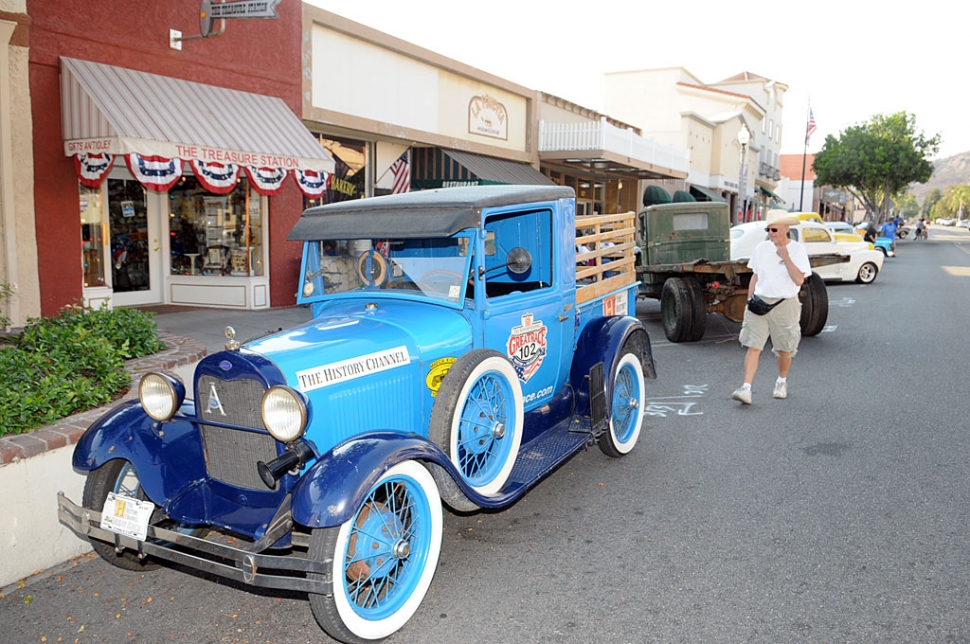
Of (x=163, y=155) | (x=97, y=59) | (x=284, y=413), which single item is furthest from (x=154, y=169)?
(x=284, y=413)

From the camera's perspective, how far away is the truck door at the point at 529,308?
434cm

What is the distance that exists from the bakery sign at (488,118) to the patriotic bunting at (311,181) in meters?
5.78

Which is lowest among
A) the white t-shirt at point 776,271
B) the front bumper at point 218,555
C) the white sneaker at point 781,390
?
the white sneaker at point 781,390

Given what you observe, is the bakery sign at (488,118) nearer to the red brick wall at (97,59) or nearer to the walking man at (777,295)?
the red brick wall at (97,59)

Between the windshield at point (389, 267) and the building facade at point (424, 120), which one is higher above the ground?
the building facade at point (424, 120)

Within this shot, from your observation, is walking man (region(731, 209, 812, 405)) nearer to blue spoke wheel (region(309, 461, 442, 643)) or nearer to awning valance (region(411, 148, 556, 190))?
blue spoke wheel (region(309, 461, 442, 643))

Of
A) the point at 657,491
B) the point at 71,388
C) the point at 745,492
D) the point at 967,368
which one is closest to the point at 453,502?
the point at 657,491

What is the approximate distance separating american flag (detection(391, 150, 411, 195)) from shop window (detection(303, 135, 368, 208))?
0.80 metres

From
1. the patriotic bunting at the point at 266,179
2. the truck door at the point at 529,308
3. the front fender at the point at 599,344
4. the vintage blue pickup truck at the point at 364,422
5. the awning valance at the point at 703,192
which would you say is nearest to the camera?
the vintage blue pickup truck at the point at 364,422

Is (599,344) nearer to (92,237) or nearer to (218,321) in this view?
(218,321)

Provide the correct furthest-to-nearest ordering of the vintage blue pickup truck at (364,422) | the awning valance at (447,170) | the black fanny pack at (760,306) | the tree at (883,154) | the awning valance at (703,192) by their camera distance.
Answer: the tree at (883,154), the awning valance at (703,192), the awning valance at (447,170), the black fanny pack at (760,306), the vintage blue pickup truck at (364,422)

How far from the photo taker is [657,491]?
4816 mm

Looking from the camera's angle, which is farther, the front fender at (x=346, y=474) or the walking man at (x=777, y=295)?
the walking man at (x=777, y=295)

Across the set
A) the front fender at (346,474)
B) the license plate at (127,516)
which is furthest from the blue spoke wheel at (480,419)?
the license plate at (127,516)
